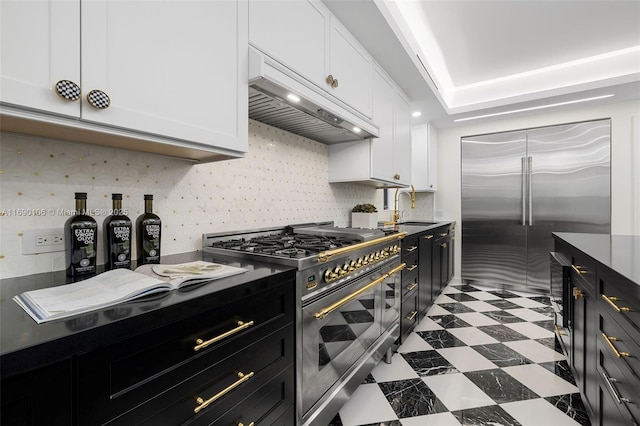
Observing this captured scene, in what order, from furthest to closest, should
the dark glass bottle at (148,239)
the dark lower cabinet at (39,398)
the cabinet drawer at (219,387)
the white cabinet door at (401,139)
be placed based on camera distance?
1. the white cabinet door at (401,139)
2. the dark glass bottle at (148,239)
3. the cabinet drawer at (219,387)
4. the dark lower cabinet at (39,398)

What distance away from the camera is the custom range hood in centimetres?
129

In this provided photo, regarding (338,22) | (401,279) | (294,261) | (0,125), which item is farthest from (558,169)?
(0,125)

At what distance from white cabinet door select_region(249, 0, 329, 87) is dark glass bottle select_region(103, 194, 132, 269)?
91 cm

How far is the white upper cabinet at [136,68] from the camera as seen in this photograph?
0.70 m

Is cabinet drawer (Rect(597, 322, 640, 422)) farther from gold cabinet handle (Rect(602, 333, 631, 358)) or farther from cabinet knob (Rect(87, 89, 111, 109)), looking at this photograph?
cabinet knob (Rect(87, 89, 111, 109))

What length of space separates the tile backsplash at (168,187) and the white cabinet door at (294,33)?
51cm

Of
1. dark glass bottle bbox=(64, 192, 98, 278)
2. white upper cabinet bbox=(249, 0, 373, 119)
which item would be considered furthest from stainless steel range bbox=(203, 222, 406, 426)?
white upper cabinet bbox=(249, 0, 373, 119)

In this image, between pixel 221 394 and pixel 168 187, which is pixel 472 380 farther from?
pixel 168 187

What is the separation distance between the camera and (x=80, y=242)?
977 millimetres

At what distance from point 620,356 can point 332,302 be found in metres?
1.06

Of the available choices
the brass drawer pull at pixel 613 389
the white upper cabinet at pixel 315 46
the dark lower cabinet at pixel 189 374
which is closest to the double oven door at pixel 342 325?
the dark lower cabinet at pixel 189 374

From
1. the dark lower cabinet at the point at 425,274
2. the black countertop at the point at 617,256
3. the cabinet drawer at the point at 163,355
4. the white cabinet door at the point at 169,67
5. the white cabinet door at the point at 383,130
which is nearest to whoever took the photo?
Answer: the cabinet drawer at the point at 163,355

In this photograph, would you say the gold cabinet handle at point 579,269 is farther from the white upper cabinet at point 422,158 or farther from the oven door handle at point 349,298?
the white upper cabinet at point 422,158

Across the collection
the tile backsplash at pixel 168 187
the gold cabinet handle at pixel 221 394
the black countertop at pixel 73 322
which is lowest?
the gold cabinet handle at pixel 221 394
